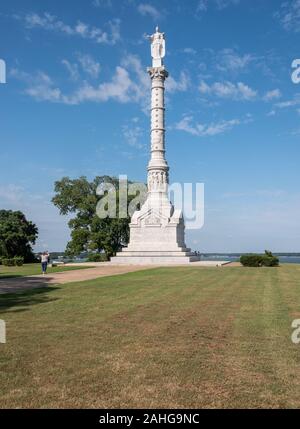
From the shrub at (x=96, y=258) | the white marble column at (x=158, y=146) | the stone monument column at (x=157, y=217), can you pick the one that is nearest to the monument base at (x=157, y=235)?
the stone monument column at (x=157, y=217)

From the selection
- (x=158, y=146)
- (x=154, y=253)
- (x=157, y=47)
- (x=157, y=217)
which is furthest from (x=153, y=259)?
(x=157, y=47)

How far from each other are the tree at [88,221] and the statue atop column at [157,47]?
16.9m

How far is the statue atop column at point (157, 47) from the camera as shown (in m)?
52.6

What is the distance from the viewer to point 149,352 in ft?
27.5

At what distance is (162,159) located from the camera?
1980 inches

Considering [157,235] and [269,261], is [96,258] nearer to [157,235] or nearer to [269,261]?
[157,235]

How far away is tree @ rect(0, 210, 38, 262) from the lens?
55.2m

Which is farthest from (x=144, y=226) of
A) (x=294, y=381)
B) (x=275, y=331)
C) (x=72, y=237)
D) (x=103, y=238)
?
(x=294, y=381)

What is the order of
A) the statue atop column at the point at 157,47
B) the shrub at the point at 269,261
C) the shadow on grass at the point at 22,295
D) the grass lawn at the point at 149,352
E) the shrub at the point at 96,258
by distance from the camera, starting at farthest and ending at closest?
the statue atop column at the point at 157,47
the shrub at the point at 96,258
the shrub at the point at 269,261
the shadow on grass at the point at 22,295
the grass lawn at the point at 149,352

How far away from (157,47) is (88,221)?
24.0 metres

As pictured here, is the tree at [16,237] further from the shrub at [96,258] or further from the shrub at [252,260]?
the shrub at [252,260]

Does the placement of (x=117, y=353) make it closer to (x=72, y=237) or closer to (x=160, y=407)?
(x=160, y=407)

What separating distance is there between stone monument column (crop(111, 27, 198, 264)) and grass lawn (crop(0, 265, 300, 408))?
30.2 metres
